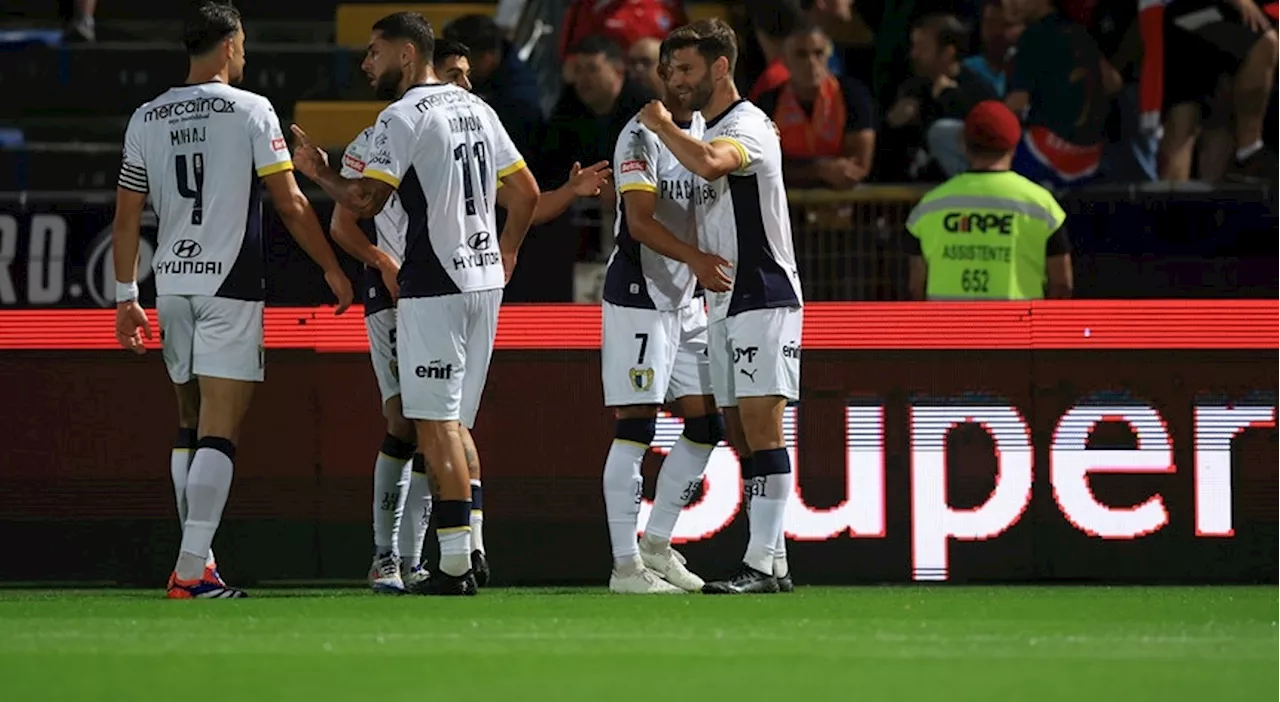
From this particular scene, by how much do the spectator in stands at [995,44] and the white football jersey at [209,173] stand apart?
6833 millimetres

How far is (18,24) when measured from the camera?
16.5 m

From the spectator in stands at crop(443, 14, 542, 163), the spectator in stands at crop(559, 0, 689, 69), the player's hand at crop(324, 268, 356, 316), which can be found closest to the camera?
the player's hand at crop(324, 268, 356, 316)

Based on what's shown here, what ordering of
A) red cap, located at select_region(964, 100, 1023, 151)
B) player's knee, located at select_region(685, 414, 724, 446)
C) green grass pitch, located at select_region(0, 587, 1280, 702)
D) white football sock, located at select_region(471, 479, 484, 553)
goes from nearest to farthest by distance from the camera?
green grass pitch, located at select_region(0, 587, 1280, 702) → white football sock, located at select_region(471, 479, 484, 553) → player's knee, located at select_region(685, 414, 724, 446) → red cap, located at select_region(964, 100, 1023, 151)

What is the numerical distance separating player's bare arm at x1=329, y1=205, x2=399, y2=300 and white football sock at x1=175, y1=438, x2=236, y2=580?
1070 mm

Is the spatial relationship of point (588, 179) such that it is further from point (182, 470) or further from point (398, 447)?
point (182, 470)

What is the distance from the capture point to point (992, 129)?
11.2 meters

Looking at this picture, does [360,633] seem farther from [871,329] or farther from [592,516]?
[871,329]

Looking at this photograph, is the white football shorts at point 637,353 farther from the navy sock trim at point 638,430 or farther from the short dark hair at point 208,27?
the short dark hair at point 208,27

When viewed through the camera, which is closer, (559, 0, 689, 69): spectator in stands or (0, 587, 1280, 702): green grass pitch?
(0, 587, 1280, 702): green grass pitch

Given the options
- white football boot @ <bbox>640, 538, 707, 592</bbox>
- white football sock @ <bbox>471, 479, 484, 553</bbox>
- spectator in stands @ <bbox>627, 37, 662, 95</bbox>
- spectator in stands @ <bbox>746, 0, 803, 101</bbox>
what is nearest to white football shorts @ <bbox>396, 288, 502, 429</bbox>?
white football sock @ <bbox>471, 479, 484, 553</bbox>

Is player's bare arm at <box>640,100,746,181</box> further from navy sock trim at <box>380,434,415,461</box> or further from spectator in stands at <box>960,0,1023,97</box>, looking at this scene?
spectator in stands at <box>960,0,1023,97</box>

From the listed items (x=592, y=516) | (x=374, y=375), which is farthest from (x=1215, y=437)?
(x=374, y=375)

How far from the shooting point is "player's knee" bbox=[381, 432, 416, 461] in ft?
32.6

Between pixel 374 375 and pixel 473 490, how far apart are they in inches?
43.6
